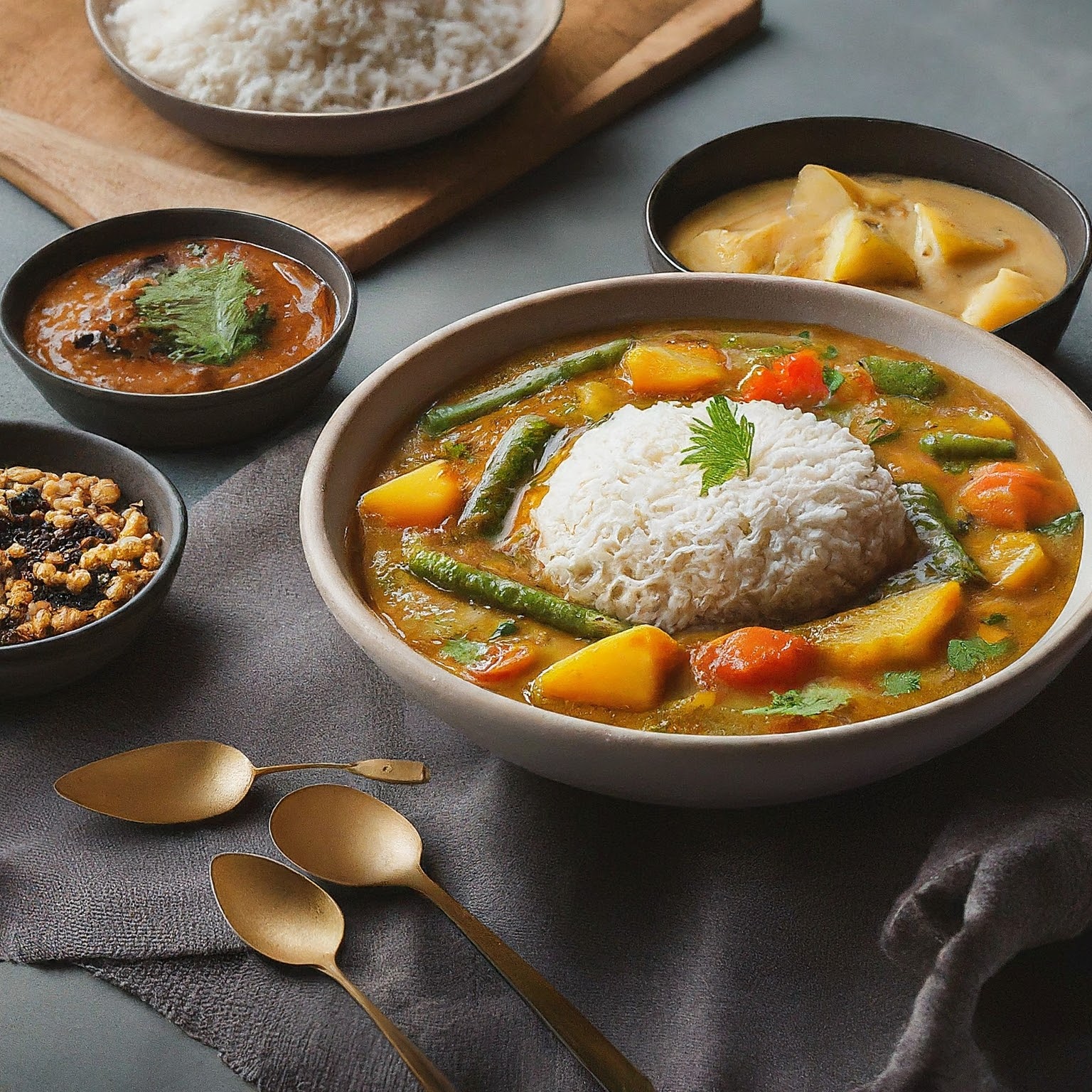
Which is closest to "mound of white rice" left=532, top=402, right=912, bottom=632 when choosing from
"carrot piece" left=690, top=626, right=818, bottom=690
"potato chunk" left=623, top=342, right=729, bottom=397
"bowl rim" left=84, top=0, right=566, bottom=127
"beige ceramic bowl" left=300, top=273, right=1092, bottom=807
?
"carrot piece" left=690, top=626, right=818, bottom=690

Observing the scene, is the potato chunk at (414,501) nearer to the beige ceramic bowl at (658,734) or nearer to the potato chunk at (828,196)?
the beige ceramic bowl at (658,734)

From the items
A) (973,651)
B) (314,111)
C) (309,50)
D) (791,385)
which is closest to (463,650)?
(973,651)

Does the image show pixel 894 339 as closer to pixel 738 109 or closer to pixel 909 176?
pixel 909 176

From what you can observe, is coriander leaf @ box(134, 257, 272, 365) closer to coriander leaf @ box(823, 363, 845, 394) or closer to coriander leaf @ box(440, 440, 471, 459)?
coriander leaf @ box(440, 440, 471, 459)

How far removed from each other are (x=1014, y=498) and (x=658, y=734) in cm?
91

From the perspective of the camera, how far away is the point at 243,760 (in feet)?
7.22

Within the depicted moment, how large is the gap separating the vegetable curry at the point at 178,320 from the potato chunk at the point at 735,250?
96cm

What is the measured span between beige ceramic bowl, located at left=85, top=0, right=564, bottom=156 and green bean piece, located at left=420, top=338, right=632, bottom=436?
1526 mm

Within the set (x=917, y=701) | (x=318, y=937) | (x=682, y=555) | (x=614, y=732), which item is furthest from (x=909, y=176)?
(x=318, y=937)

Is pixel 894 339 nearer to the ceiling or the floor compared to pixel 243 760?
nearer to the ceiling

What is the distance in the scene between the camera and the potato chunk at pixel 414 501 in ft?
7.70

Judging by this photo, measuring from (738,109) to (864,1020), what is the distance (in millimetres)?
3480

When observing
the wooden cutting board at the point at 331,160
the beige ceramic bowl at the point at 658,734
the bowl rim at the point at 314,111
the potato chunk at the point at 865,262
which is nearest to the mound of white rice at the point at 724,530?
the beige ceramic bowl at the point at 658,734

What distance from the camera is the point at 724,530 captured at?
7.27ft
